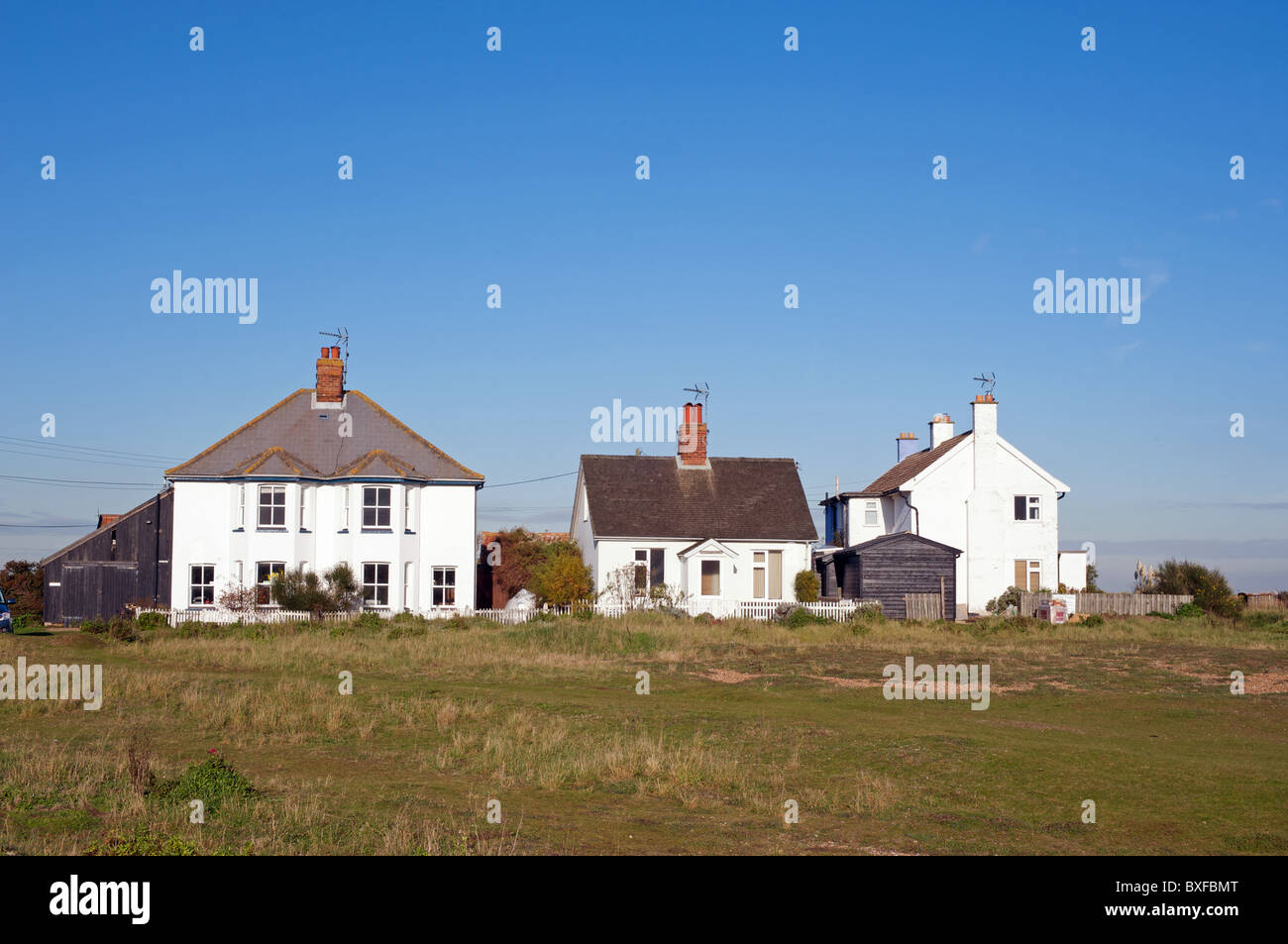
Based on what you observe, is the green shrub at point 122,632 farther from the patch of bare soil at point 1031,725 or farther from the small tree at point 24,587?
the patch of bare soil at point 1031,725

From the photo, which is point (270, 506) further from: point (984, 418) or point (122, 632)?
point (984, 418)

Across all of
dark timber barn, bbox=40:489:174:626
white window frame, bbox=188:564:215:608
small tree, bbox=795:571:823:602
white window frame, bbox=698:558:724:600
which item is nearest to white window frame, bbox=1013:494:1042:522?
small tree, bbox=795:571:823:602

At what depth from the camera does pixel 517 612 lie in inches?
1553

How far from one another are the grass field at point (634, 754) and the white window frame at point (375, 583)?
1074 cm

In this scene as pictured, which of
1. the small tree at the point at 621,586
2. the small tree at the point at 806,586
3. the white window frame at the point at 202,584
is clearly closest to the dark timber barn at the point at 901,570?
the small tree at the point at 806,586

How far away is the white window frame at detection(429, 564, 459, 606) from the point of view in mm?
41844

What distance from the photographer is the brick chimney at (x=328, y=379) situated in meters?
44.1

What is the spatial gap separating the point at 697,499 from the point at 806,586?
677cm

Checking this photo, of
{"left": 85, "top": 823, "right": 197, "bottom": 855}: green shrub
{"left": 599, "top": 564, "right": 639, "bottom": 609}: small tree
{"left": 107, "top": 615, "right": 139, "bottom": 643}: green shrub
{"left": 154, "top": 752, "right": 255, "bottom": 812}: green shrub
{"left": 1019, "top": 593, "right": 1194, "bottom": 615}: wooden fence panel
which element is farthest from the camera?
{"left": 1019, "top": 593, "right": 1194, "bottom": 615}: wooden fence panel

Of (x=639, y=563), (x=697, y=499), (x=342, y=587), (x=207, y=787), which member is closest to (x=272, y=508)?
(x=342, y=587)

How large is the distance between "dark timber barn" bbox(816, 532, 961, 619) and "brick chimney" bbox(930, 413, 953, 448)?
8431 millimetres

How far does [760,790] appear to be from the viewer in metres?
13.2

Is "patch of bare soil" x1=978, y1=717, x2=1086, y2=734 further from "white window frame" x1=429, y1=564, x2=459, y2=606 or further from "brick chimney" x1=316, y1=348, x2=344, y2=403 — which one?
"brick chimney" x1=316, y1=348, x2=344, y2=403
